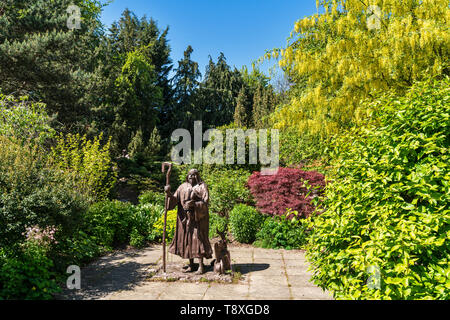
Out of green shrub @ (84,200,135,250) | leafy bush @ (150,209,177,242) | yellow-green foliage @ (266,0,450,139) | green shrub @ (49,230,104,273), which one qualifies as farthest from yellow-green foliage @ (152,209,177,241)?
yellow-green foliage @ (266,0,450,139)

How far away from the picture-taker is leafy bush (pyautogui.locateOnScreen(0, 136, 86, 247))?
16.4ft

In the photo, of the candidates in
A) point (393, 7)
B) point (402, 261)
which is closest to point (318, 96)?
point (393, 7)

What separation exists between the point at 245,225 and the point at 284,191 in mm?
1502

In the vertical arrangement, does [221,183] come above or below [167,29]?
below

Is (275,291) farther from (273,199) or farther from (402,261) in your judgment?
(273,199)

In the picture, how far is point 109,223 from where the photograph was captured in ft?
27.5

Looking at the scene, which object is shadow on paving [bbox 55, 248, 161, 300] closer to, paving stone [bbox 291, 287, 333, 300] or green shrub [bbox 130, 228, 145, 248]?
green shrub [bbox 130, 228, 145, 248]

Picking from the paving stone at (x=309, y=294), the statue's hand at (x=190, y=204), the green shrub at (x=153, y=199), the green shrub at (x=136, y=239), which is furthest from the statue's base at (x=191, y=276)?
the green shrub at (x=153, y=199)

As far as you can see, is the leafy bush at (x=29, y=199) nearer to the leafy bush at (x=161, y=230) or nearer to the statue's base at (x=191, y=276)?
the statue's base at (x=191, y=276)

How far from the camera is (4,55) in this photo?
37.1 ft

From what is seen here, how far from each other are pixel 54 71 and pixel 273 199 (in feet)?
31.7

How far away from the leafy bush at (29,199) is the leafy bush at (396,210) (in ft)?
14.0

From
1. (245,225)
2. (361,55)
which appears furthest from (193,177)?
(361,55)

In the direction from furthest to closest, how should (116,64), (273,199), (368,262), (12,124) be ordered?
(116,64)
(273,199)
(12,124)
(368,262)
